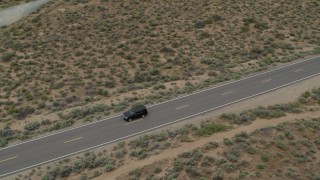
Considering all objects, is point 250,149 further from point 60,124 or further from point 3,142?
point 3,142

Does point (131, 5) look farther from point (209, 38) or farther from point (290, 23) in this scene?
point (290, 23)

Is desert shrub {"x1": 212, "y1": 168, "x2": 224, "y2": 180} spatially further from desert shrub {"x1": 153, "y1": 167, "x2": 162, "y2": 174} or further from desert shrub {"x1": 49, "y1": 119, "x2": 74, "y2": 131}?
desert shrub {"x1": 49, "y1": 119, "x2": 74, "y2": 131}

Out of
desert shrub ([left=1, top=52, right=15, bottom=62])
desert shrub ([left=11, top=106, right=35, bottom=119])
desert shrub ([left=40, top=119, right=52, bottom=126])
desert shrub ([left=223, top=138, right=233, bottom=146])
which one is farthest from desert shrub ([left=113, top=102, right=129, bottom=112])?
desert shrub ([left=1, top=52, right=15, bottom=62])

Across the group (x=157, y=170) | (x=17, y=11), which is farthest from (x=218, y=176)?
(x=17, y=11)

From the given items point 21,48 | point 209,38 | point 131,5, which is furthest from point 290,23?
point 21,48

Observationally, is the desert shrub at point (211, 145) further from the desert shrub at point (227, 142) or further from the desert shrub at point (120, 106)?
the desert shrub at point (120, 106)
